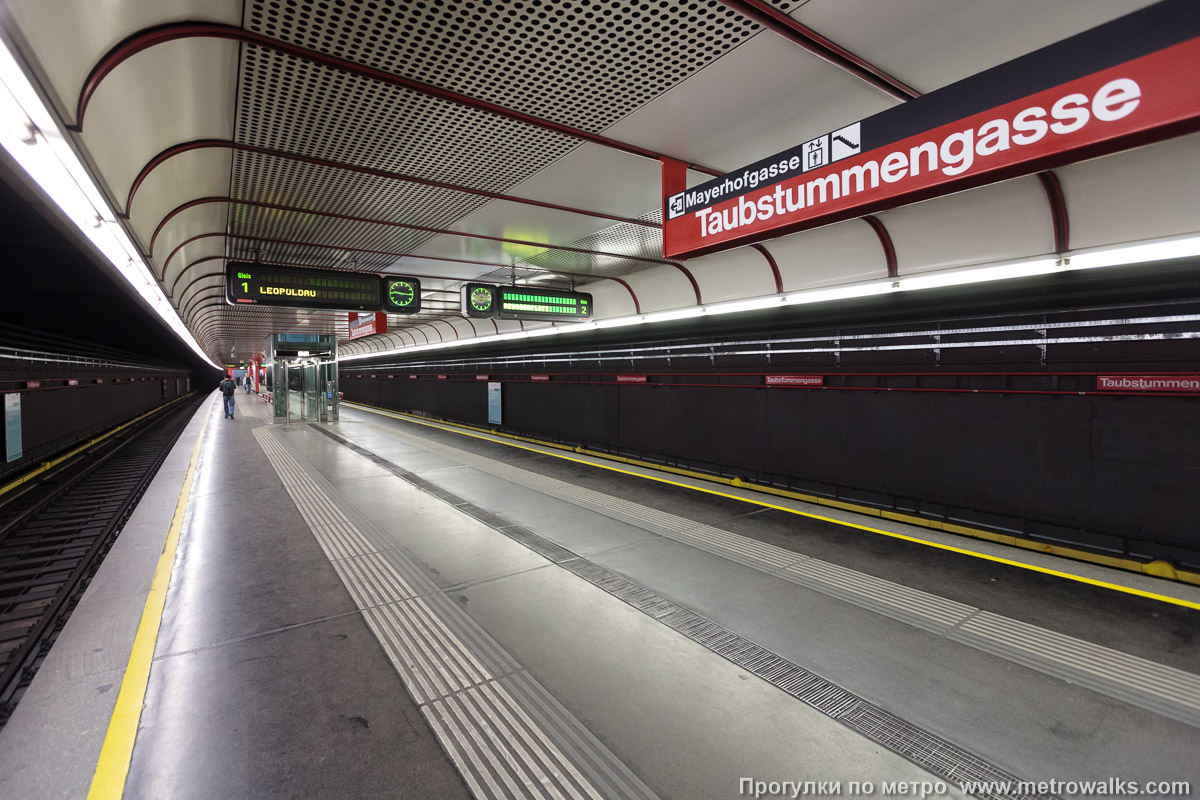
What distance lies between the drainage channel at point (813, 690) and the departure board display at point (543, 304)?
438cm

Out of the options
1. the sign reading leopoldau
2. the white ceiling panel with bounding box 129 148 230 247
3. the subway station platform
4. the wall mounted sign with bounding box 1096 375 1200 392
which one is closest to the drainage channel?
the subway station platform

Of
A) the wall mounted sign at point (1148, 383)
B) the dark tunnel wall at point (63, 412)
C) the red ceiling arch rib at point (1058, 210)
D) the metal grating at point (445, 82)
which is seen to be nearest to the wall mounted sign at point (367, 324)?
the dark tunnel wall at point (63, 412)

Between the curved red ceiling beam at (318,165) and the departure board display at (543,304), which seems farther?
the departure board display at (543,304)

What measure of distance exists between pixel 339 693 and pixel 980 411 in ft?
18.9

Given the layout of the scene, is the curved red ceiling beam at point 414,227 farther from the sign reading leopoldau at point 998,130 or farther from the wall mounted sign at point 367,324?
the wall mounted sign at point 367,324

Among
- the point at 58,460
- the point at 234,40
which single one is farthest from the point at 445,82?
the point at 58,460

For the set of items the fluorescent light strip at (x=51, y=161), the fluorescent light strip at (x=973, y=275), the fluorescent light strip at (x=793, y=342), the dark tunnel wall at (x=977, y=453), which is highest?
the fluorescent light strip at (x=51, y=161)

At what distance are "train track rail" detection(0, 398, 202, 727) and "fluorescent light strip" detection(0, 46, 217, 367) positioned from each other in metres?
2.72

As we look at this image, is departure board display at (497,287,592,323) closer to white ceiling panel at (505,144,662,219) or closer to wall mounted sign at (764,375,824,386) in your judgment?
white ceiling panel at (505,144,662,219)

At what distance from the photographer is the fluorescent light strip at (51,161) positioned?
2.04 metres

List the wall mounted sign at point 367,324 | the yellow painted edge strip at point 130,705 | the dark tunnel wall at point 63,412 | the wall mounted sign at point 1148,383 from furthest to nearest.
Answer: the wall mounted sign at point 367,324 < the dark tunnel wall at point 63,412 < the wall mounted sign at point 1148,383 < the yellow painted edge strip at point 130,705

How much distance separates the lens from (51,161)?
8.66 ft

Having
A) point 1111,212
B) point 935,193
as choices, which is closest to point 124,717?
point 935,193

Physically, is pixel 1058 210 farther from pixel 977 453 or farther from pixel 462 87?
pixel 462 87
